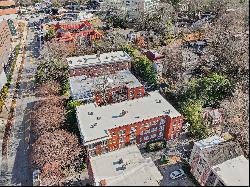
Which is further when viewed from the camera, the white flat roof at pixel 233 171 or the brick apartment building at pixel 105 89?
the brick apartment building at pixel 105 89

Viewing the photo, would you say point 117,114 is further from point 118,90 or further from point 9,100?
point 9,100

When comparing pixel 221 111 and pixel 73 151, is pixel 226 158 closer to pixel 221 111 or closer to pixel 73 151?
pixel 221 111

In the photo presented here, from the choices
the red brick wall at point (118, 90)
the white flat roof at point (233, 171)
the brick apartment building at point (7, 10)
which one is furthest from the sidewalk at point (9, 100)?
the white flat roof at point (233, 171)

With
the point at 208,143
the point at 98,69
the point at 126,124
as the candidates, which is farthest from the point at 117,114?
the point at 98,69

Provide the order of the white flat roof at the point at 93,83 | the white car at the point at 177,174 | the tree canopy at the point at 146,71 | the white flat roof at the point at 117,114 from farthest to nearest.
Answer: the tree canopy at the point at 146,71 < the white flat roof at the point at 93,83 < the white flat roof at the point at 117,114 < the white car at the point at 177,174

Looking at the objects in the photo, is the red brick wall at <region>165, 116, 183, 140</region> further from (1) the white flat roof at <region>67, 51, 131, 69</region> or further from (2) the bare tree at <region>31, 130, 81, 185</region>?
(1) the white flat roof at <region>67, 51, 131, 69</region>

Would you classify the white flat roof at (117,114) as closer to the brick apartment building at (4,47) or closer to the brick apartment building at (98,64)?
the brick apartment building at (98,64)
